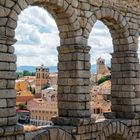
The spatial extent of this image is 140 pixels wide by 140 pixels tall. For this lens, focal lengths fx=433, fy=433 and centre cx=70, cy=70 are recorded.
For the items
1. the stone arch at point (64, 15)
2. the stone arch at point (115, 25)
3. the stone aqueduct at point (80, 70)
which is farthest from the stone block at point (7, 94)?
the stone arch at point (115, 25)

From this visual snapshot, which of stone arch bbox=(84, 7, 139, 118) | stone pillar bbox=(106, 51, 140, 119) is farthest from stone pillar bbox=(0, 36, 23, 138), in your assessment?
stone pillar bbox=(106, 51, 140, 119)

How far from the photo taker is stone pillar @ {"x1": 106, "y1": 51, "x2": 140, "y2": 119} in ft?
49.3

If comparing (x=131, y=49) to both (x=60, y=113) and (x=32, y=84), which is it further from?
(x=32, y=84)

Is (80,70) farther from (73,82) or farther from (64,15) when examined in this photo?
(64,15)

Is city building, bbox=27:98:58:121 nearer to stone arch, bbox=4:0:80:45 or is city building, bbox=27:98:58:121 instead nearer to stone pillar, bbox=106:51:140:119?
stone pillar, bbox=106:51:140:119

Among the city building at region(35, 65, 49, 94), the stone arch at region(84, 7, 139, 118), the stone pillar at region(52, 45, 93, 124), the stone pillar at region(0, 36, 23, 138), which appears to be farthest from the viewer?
the city building at region(35, 65, 49, 94)

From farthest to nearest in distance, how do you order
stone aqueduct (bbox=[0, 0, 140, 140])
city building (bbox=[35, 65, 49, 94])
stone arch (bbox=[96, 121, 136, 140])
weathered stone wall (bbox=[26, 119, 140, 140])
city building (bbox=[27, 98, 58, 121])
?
city building (bbox=[35, 65, 49, 94]) < city building (bbox=[27, 98, 58, 121]) < stone arch (bbox=[96, 121, 136, 140]) < weathered stone wall (bbox=[26, 119, 140, 140]) < stone aqueduct (bbox=[0, 0, 140, 140])

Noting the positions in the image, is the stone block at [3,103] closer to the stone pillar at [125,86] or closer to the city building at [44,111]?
the stone pillar at [125,86]

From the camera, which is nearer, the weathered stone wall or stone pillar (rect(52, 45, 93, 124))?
the weathered stone wall

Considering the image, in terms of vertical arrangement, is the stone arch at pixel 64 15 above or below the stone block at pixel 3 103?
above

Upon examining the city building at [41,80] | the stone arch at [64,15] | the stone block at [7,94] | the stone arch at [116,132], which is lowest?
the stone arch at [116,132]

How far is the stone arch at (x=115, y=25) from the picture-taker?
13.7 meters

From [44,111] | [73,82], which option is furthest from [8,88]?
[44,111]

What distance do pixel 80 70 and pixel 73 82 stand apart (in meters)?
0.42
